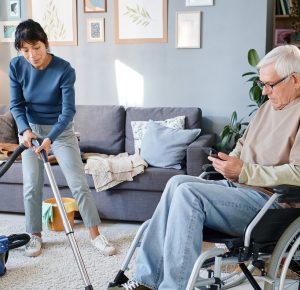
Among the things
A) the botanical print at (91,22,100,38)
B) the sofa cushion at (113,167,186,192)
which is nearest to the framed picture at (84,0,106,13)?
the botanical print at (91,22,100,38)

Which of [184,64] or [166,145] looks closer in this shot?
[166,145]

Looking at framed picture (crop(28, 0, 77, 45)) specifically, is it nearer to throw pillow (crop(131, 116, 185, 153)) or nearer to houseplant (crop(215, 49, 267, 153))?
throw pillow (crop(131, 116, 185, 153))

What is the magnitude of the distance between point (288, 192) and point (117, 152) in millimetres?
2305

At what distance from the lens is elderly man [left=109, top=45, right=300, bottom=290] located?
5.59 ft

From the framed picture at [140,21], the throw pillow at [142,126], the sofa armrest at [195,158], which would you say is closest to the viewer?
the sofa armrest at [195,158]

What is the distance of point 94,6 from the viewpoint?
407cm

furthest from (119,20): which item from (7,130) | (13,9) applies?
(7,130)

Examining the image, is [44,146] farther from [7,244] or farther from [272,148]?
[272,148]

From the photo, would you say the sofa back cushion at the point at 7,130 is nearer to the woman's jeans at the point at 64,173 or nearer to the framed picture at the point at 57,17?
the framed picture at the point at 57,17

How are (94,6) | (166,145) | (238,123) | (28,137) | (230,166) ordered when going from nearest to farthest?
(230,166) < (28,137) < (166,145) < (238,123) < (94,6)

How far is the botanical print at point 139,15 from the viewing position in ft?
13.0

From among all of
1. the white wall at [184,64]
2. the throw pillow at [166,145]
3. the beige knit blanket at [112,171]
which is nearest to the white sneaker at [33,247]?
the beige knit blanket at [112,171]

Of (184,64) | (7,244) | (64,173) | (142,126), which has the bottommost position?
(7,244)

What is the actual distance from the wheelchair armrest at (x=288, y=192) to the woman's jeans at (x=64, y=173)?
1.41m
